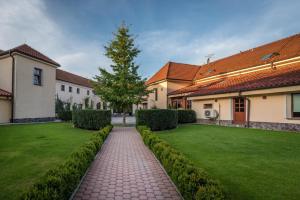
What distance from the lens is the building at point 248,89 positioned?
12.7 metres

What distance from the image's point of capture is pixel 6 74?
17406mm

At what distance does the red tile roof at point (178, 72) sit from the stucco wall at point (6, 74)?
17.9 m

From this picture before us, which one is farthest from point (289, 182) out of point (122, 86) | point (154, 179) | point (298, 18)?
point (298, 18)

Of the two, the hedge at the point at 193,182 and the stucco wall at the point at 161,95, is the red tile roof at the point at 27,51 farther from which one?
the hedge at the point at 193,182

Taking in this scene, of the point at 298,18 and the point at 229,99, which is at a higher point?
the point at 298,18

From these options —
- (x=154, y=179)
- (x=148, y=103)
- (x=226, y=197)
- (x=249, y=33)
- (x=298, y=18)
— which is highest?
(x=298, y=18)

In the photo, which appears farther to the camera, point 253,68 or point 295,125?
point 253,68

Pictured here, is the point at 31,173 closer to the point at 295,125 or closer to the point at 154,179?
the point at 154,179

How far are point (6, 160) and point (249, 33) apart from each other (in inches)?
787

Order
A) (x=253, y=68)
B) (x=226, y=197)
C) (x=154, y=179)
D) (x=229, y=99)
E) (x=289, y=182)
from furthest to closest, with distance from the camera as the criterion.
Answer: (x=253, y=68)
(x=229, y=99)
(x=154, y=179)
(x=289, y=182)
(x=226, y=197)

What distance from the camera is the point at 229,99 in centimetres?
1692

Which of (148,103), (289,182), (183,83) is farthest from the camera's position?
(148,103)

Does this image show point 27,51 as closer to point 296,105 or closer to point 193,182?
point 193,182

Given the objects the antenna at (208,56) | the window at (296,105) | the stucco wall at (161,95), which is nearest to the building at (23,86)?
the stucco wall at (161,95)
